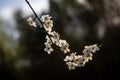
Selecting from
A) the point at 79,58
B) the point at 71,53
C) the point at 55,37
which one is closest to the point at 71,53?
the point at 71,53

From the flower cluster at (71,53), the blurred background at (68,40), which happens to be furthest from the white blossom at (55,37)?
the blurred background at (68,40)

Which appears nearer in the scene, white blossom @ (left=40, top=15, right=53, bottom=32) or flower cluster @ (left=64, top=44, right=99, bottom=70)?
flower cluster @ (left=64, top=44, right=99, bottom=70)

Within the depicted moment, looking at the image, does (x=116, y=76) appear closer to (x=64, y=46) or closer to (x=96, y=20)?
(x=96, y=20)

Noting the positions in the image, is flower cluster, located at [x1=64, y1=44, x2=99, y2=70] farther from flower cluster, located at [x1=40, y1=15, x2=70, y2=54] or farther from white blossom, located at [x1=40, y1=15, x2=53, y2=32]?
white blossom, located at [x1=40, y1=15, x2=53, y2=32]

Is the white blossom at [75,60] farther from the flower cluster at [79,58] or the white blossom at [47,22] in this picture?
the white blossom at [47,22]

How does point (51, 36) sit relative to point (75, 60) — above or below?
above

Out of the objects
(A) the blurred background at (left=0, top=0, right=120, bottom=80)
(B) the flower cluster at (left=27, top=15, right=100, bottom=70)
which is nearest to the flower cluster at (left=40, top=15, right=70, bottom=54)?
(B) the flower cluster at (left=27, top=15, right=100, bottom=70)

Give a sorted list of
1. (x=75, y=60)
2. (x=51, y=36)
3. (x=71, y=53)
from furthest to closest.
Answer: (x=51, y=36) → (x=71, y=53) → (x=75, y=60)

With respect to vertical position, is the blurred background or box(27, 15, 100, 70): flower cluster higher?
the blurred background

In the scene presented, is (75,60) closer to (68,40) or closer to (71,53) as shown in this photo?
(71,53)

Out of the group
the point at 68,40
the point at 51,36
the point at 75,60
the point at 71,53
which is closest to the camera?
the point at 75,60

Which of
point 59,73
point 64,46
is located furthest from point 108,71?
point 64,46
